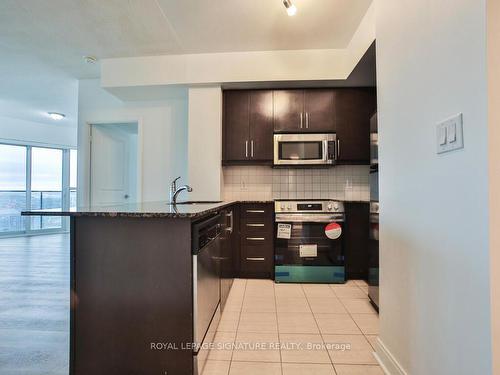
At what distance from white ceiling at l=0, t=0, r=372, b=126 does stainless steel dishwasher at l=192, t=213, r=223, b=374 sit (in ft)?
6.03

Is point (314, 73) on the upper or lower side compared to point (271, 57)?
lower

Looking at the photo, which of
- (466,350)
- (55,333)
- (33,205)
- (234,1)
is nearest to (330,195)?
(234,1)

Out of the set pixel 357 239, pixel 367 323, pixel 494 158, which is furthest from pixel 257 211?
pixel 494 158

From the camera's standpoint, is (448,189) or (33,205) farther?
(33,205)

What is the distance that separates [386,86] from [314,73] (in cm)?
158

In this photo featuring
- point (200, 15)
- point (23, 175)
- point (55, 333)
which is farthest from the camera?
point (23, 175)

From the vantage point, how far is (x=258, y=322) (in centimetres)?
205

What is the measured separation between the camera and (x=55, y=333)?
1.88 metres

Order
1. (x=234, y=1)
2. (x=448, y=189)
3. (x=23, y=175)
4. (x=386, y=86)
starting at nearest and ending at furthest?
1. (x=448, y=189)
2. (x=386, y=86)
3. (x=234, y=1)
4. (x=23, y=175)

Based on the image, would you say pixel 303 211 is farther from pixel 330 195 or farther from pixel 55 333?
pixel 55 333

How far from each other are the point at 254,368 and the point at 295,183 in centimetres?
231

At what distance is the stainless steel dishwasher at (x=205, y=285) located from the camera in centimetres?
135

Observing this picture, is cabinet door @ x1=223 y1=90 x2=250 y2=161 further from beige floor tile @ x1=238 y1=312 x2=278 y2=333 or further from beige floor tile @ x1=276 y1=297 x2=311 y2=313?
beige floor tile @ x1=238 y1=312 x2=278 y2=333

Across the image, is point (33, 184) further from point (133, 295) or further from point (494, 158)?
point (494, 158)
